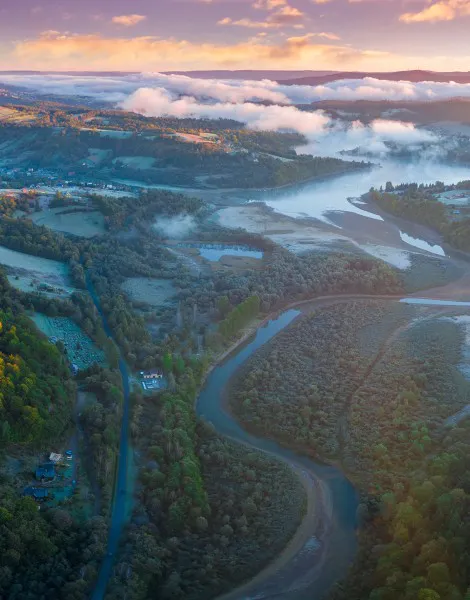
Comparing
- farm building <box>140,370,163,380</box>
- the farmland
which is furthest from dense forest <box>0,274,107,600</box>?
→ the farmland

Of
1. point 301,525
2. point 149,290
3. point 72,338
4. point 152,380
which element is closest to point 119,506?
point 301,525

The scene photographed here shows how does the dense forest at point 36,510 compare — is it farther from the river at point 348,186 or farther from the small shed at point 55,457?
the river at point 348,186

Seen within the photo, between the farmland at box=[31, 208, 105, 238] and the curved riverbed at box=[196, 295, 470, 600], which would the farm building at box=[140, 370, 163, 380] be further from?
the farmland at box=[31, 208, 105, 238]

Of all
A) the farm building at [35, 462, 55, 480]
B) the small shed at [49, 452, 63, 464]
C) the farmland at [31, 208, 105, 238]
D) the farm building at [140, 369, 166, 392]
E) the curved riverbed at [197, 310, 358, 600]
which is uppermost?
the farmland at [31, 208, 105, 238]

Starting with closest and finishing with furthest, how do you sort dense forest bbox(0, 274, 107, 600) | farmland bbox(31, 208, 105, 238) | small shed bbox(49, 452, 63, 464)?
dense forest bbox(0, 274, 107, 600)
small shed bbox(49, 452, 63, 464)
farmland bbox(31, 208, 105, 238)

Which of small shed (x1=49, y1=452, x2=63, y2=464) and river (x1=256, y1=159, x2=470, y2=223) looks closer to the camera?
small shed (x1=49, y1=452, x2=63, y2=464)

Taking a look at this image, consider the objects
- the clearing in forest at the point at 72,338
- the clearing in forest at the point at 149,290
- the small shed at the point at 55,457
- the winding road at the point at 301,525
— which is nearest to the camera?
the winding road at the point at 301,525

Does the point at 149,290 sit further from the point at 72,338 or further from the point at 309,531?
the point at 309,531

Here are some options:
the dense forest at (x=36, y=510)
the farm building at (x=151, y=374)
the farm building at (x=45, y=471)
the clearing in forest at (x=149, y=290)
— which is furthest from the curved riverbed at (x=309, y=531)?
the clearing in forest at (x=149, y=290)

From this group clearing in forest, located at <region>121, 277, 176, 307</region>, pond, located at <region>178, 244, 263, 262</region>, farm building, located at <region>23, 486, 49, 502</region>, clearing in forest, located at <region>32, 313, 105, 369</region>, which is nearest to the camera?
farm building, located at <region>23, 486, 49, 502</region>
